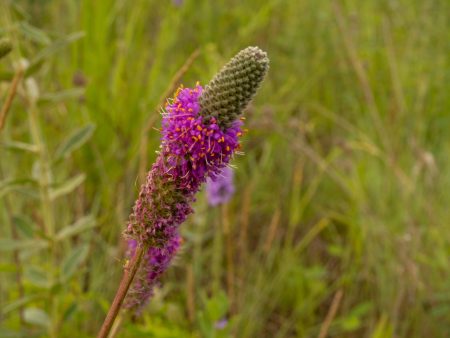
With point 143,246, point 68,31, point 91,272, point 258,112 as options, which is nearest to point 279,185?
point 258,112

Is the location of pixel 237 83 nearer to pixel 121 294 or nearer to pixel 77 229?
pixel 121 294

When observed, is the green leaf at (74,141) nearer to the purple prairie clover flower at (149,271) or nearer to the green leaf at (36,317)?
the green leaf at (36,317)

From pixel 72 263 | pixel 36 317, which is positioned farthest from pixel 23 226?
pixel 36 317

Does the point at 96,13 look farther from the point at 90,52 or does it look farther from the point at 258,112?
the point at 258,112

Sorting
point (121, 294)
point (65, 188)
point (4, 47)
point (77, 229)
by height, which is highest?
point (4, 47)

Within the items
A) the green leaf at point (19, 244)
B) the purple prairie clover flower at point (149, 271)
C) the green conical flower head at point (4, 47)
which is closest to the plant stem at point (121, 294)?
the purple prairie clover flower at point (149, 271)

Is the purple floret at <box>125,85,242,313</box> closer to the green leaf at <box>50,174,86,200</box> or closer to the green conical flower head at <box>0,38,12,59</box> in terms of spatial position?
the green conical flower head at <box>0,38,12,59</box>

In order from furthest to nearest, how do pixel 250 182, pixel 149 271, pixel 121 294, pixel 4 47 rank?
pixel 250 182, pixel 4 47, pixel 149 271, pixel 121 294
